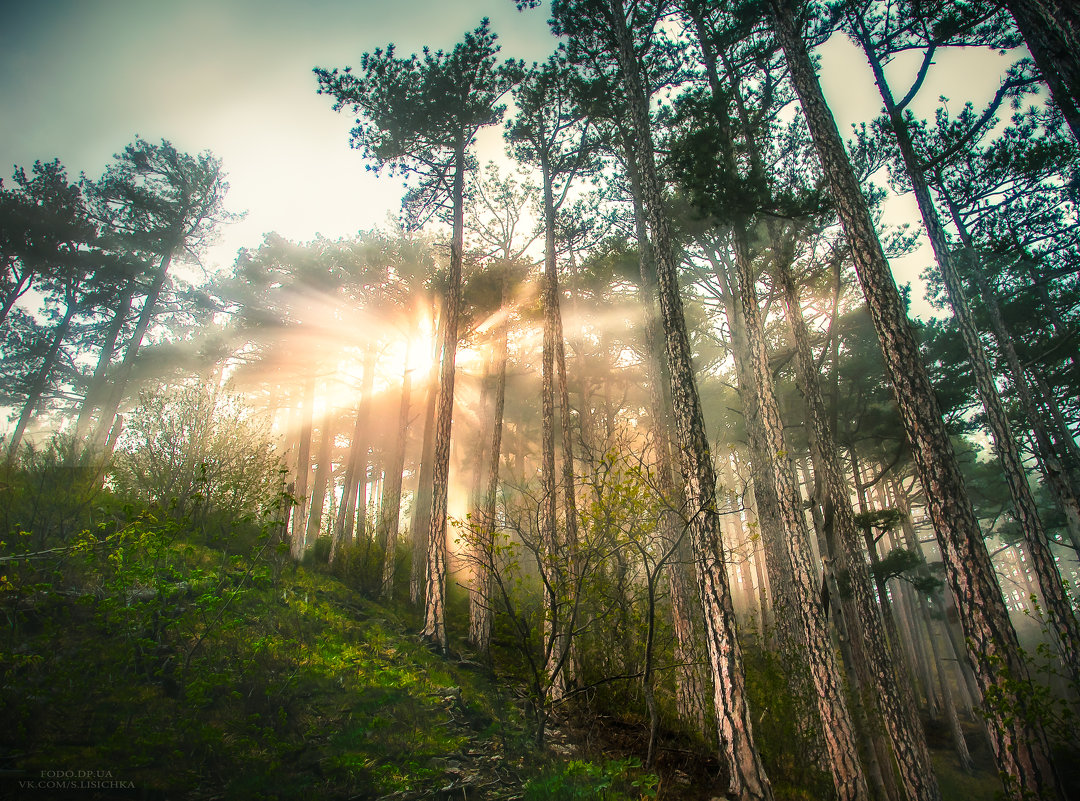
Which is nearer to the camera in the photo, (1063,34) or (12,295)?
(1063,34)

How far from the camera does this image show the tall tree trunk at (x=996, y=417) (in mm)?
7219

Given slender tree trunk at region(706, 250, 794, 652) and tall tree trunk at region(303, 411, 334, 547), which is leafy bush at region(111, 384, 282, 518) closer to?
tall tree trunk at region(303, 411, 334, 547)

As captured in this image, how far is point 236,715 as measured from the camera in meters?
5.33

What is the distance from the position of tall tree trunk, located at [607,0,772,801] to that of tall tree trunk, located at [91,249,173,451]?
→ 63.0 ft

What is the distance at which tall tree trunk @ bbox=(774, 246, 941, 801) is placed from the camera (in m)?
6.32

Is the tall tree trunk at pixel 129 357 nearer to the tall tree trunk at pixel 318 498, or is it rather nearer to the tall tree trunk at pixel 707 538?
the tall tree trunk at pixel 318 498

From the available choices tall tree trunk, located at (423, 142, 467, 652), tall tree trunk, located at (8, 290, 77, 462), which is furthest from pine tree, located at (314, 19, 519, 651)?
tall tree trunk, located at (8, 290, 77, 462)

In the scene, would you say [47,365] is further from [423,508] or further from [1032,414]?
[1032,414]

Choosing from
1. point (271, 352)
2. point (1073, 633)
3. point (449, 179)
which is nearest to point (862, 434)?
point (1073, 633)

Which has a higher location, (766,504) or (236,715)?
(766,504)

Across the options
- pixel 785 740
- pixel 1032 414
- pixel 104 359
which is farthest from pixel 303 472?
pixel 1032 414

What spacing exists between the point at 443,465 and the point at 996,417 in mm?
11590

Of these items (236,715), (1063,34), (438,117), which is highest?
(438,117)

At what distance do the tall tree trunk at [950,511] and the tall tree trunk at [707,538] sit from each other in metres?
2.79
